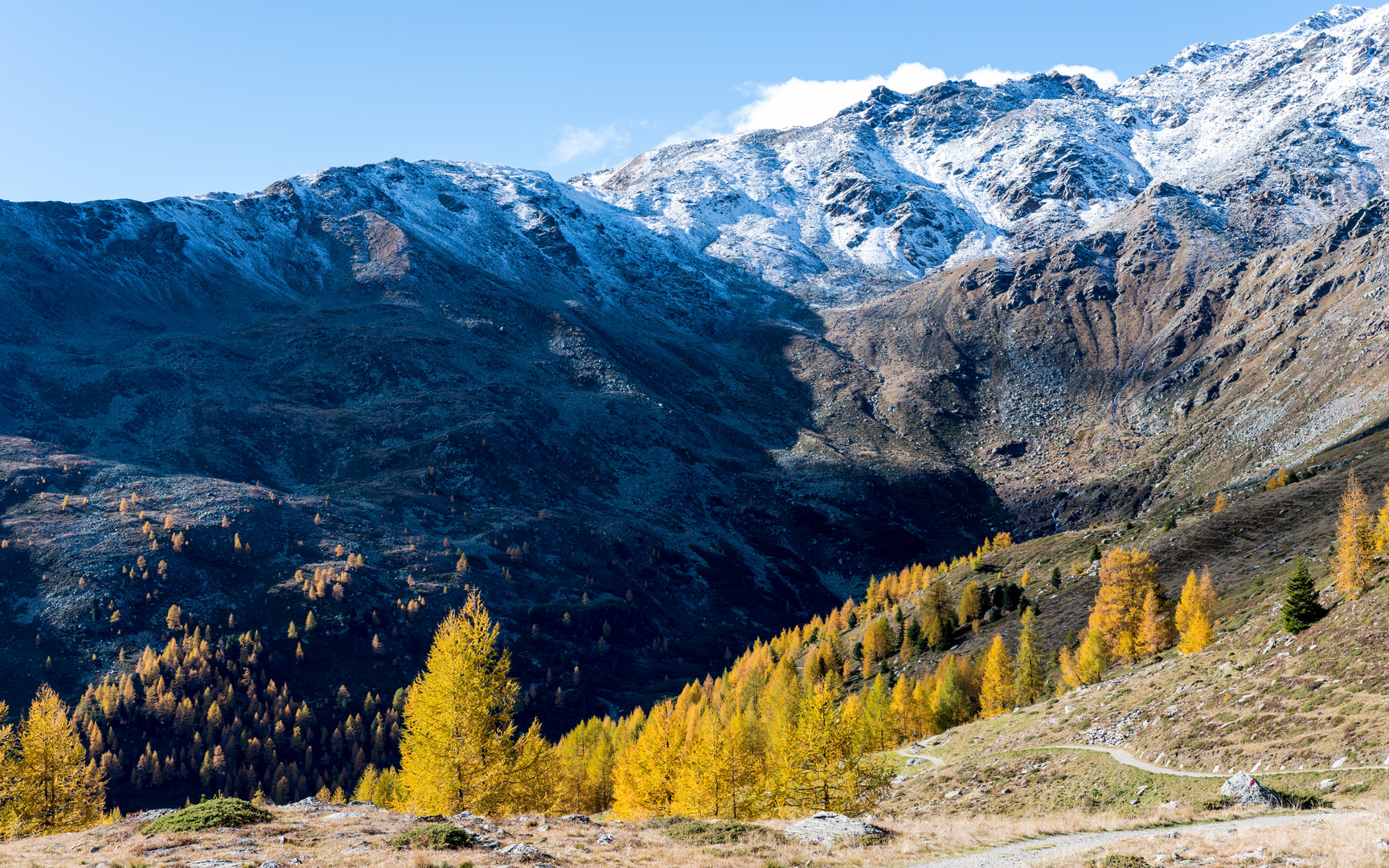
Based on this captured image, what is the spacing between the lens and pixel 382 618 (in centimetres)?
18788

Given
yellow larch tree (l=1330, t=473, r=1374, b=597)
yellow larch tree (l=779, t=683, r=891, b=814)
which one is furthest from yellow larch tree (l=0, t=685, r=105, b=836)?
yellow larch tree (l=1330, t=473, r=1374, b=597)

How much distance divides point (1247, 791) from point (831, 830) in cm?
1602

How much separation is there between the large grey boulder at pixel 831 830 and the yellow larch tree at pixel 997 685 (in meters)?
55.9

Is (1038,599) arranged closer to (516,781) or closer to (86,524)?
(516,781)

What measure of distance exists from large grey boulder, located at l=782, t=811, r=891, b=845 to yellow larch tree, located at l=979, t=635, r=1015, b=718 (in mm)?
55899

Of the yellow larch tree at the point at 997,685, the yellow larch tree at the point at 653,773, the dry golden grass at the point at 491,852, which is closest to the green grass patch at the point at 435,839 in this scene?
the dry golden grass at the point at 491,852

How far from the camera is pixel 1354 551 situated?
188ft

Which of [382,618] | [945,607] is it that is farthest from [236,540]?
[945,607]

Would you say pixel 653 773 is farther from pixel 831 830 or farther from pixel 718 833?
pixel 831 830

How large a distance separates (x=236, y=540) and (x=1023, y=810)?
206 metres

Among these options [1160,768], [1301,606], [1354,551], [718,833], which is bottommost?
[718,833]

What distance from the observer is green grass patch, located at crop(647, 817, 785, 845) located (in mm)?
28859

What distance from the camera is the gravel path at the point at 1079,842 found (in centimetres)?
2381

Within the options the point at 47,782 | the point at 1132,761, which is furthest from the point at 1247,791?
the point at 47,782
